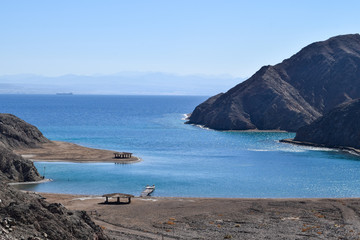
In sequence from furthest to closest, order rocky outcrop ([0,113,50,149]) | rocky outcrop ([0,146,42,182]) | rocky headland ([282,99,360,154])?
1. rocky headland ([282,99,360,154])
2. rocky outcrop ([0,113,50,149])
3. rocky outcrop ([0,146,42,182])

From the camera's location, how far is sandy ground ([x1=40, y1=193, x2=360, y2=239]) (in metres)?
53.7

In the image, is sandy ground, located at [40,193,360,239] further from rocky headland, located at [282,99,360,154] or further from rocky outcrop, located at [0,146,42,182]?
rocky headland, located at [282,99,360,154]

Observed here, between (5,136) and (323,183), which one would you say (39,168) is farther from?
(323,183)

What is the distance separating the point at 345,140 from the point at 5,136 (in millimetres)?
86009

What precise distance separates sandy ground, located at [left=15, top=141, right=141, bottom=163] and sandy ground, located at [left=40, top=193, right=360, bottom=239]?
123 feet

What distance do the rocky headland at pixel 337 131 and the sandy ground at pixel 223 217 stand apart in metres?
77.1

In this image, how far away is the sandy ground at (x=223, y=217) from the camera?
53.7 metres

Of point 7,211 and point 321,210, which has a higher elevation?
point 7,211

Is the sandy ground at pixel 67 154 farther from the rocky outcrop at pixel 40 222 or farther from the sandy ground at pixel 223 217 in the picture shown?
the rocky outcrop at pixel 40 222

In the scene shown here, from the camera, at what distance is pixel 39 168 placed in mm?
101438

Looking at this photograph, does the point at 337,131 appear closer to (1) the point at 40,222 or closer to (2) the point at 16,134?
(2) the point at 16,134

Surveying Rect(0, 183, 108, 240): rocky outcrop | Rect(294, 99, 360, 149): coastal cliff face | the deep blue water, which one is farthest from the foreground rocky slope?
Rect(294, 99, 360, 149): coastal cliff face

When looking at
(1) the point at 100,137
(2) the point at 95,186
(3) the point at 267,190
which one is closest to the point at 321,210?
(3) the point at 267,190

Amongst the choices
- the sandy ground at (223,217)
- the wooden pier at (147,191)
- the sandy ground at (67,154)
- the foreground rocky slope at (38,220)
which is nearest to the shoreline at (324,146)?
the sandy ground at (67,154)
